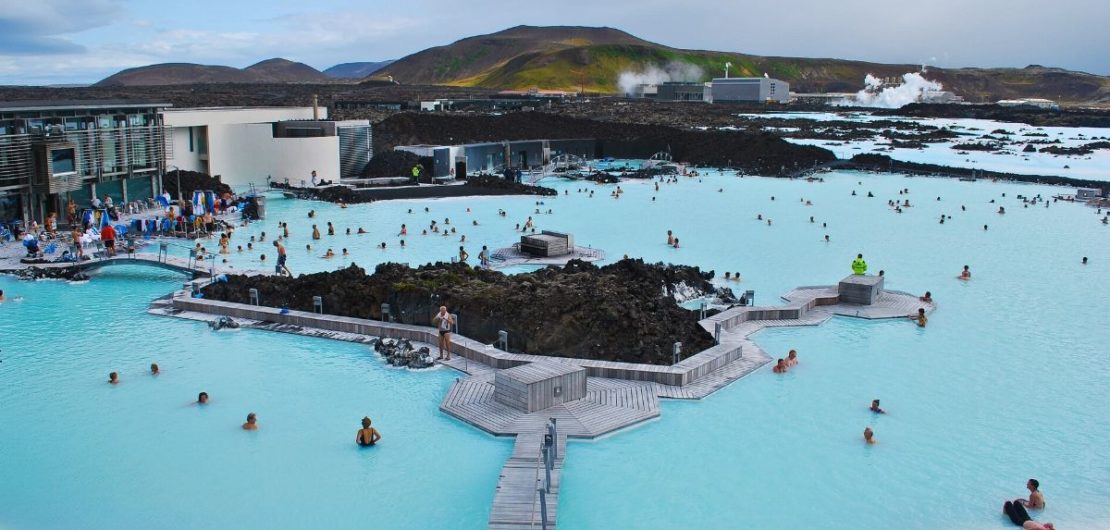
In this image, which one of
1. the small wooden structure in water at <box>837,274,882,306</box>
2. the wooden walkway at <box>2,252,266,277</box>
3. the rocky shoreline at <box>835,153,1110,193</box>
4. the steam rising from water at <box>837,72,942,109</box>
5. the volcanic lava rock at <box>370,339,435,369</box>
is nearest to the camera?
the volcanic lava rock at <box>370,339,435,369</box>

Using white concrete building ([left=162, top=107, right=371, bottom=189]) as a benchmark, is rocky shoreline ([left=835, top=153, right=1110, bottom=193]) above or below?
below

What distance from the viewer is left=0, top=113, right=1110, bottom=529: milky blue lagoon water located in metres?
9.44

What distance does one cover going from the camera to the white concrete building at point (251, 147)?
35.0m

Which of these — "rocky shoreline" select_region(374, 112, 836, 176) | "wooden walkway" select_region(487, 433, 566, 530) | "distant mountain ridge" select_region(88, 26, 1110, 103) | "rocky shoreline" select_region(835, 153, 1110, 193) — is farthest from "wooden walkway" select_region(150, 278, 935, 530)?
"distant mountain ridge" select_region(88, 26, 1110, 103)

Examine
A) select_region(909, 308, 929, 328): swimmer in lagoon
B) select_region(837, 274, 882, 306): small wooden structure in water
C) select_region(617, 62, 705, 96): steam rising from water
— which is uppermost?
select_region(617, 62, 705, 96): steam rising from water

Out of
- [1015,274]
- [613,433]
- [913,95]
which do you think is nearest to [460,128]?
[1015,274]

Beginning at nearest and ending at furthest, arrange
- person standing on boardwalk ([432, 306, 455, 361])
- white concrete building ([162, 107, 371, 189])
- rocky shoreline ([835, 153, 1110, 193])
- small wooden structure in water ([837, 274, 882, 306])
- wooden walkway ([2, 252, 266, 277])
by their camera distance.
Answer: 1. person standing on boardwalk ([432, 306, 455, 361])
2. small wooden structure in water ([837, 274, 882, 306])
3. wooden walkway ([2, 252, 266, 277])
4. white concrete building ([162, 107, 371, 189])
5. rocky shoreline ([835, 153, 1110, 193])

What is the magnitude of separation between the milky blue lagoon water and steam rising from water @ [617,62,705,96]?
470 feet

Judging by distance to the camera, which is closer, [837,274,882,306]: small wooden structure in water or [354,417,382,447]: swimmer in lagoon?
[354,417,382,447]: swimmer in lagoon

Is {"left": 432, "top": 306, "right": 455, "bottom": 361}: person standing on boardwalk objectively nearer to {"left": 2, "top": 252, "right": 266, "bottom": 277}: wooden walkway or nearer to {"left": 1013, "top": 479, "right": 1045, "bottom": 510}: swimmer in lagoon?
{"left": 2, "top": 252, "right": 266, "bottom": 277}: wooden walkway

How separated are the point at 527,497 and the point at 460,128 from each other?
4843 centimetres

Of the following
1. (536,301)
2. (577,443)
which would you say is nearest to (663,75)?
(536,301)

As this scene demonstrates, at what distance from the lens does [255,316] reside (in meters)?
16.5

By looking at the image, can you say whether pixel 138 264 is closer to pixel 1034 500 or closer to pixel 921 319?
pixel 921 319
